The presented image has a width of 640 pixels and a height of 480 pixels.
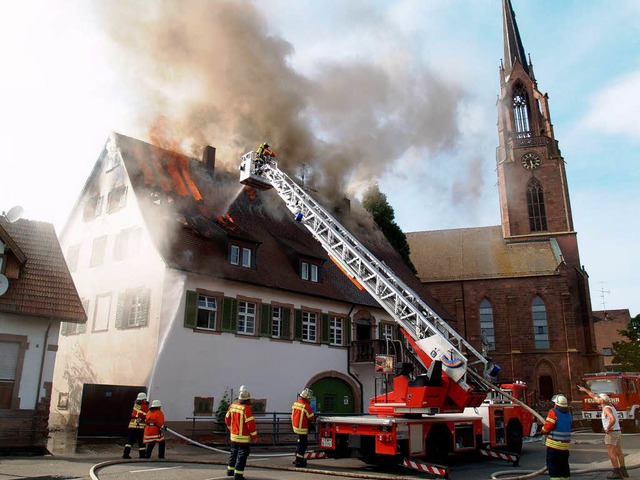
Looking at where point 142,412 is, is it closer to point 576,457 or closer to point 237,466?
point 237,466

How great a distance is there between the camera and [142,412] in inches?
502

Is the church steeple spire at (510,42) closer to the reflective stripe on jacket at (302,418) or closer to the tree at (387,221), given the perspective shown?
the tree at (387,221)

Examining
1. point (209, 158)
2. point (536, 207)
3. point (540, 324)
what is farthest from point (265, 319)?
point (536, 207)

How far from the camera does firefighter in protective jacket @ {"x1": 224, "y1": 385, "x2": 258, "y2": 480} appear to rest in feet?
30.7

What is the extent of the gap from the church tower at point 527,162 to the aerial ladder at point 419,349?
1590 inches

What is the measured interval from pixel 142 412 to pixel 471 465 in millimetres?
7715

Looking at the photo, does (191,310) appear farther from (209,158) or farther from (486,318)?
(486,318)

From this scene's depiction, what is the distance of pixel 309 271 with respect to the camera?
2519cm

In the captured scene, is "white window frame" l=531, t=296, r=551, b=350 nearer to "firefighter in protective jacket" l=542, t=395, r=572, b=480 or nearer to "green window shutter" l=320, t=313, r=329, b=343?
"green window shutter" l=320, t=313, r=329, b=343

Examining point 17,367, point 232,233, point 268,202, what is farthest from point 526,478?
point 268,202

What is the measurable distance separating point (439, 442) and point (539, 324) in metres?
37.0

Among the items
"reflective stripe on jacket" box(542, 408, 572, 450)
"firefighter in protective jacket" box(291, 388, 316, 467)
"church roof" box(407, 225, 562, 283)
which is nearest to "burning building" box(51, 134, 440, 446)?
"firefighter in protective jacket" box(291, 388, 316, 467)

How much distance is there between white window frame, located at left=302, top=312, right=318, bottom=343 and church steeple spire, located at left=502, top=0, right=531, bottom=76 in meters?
47.1

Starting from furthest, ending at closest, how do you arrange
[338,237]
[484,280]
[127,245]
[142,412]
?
[484,280] → [127,245] → [338,237] → [142,412]
